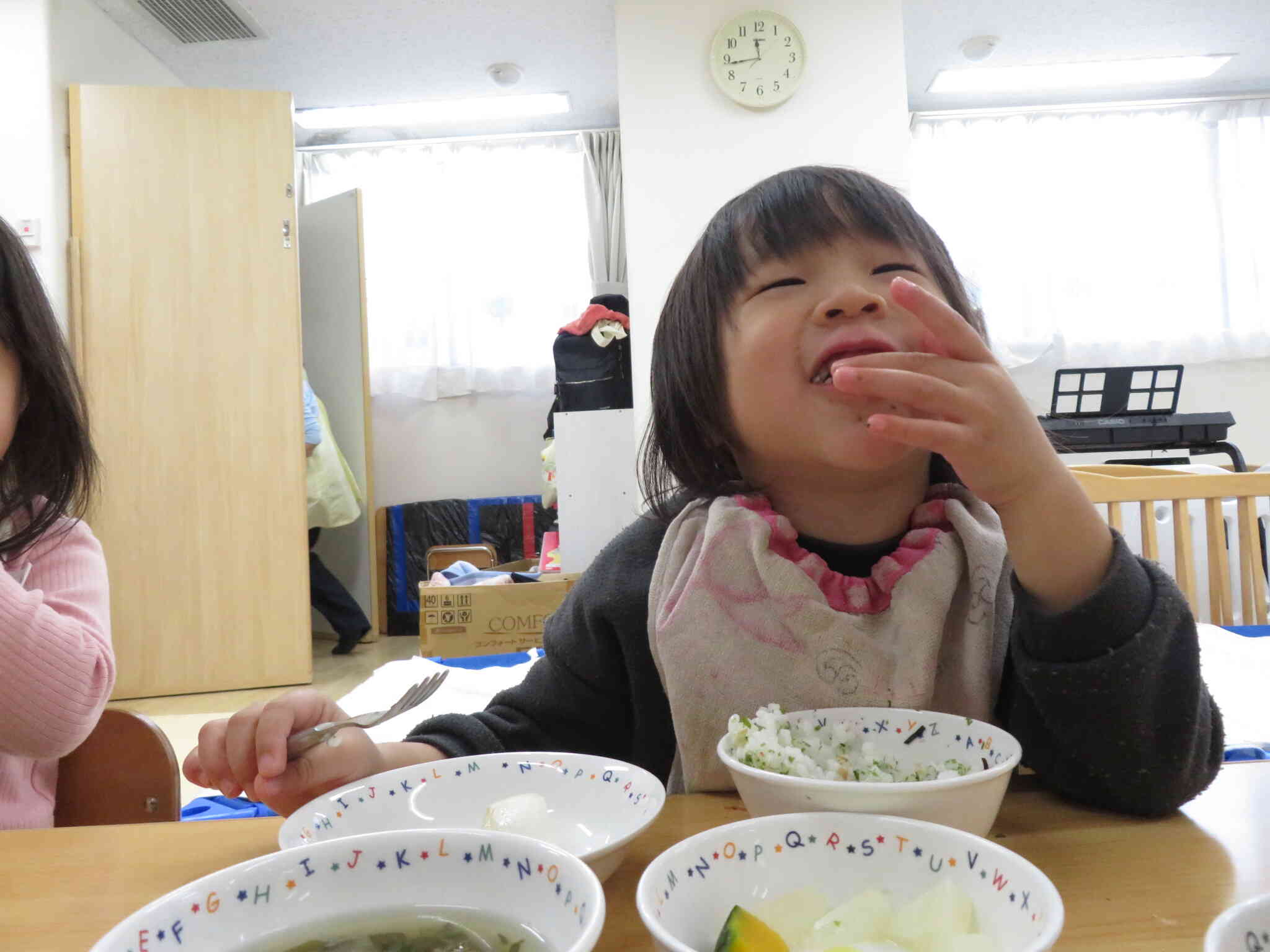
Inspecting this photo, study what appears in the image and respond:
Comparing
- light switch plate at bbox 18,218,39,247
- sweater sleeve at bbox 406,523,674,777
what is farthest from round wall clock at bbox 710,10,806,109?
sweater sleeve at bbox 406,523,674,777

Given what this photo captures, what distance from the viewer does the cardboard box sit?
2.98 metres

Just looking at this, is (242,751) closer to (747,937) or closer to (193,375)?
(747,937)

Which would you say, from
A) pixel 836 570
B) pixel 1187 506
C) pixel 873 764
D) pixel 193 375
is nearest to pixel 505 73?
pixel 193 375

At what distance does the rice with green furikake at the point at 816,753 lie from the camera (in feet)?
1.53

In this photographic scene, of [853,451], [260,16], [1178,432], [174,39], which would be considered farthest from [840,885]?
[174,39]

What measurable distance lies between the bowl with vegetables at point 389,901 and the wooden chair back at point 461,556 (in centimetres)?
403

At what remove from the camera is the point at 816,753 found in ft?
1.65

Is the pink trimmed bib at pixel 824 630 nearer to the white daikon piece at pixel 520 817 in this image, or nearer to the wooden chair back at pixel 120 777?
the white daikon piece at pixel 520 817

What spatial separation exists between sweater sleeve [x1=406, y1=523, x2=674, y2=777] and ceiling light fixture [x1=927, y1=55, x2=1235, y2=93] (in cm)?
438

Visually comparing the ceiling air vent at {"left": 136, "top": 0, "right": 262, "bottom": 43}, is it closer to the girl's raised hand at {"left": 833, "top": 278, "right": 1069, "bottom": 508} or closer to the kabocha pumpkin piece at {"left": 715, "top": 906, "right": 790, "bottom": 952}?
the girl's raised hand at {"left": 833, "top": 278, "right": 1069, "bottom": 508}

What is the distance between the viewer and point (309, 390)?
3945 millimetres

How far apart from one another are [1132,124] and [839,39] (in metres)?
2.28

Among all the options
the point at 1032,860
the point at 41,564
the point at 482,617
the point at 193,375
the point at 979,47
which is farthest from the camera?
the point at 979,47

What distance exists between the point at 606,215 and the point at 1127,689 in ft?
14.7
